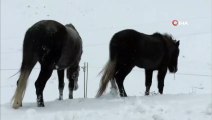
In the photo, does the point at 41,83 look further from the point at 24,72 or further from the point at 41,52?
the point at 41,52

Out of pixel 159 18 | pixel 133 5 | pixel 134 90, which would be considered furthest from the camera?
pixel 133 5

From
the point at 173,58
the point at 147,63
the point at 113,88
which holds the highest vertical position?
the point at 147,63

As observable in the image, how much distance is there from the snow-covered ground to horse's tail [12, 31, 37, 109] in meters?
0.18

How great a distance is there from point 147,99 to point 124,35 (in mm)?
1729

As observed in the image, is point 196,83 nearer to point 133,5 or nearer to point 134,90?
point 134,90

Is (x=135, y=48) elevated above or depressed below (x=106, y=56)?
above

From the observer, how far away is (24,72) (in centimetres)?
691

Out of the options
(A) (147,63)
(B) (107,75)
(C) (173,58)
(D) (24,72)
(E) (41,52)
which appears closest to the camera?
(D) (24,72)

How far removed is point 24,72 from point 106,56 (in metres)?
11.1

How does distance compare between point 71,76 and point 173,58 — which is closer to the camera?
point 71,76

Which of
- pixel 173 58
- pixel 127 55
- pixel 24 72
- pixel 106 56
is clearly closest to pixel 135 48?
pixel 127 55

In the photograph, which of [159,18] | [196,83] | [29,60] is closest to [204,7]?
[159,18]

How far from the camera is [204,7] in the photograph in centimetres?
2675

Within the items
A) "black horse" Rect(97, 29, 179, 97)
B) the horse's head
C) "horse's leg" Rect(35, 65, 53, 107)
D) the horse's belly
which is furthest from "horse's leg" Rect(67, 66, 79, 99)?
the horse's head
